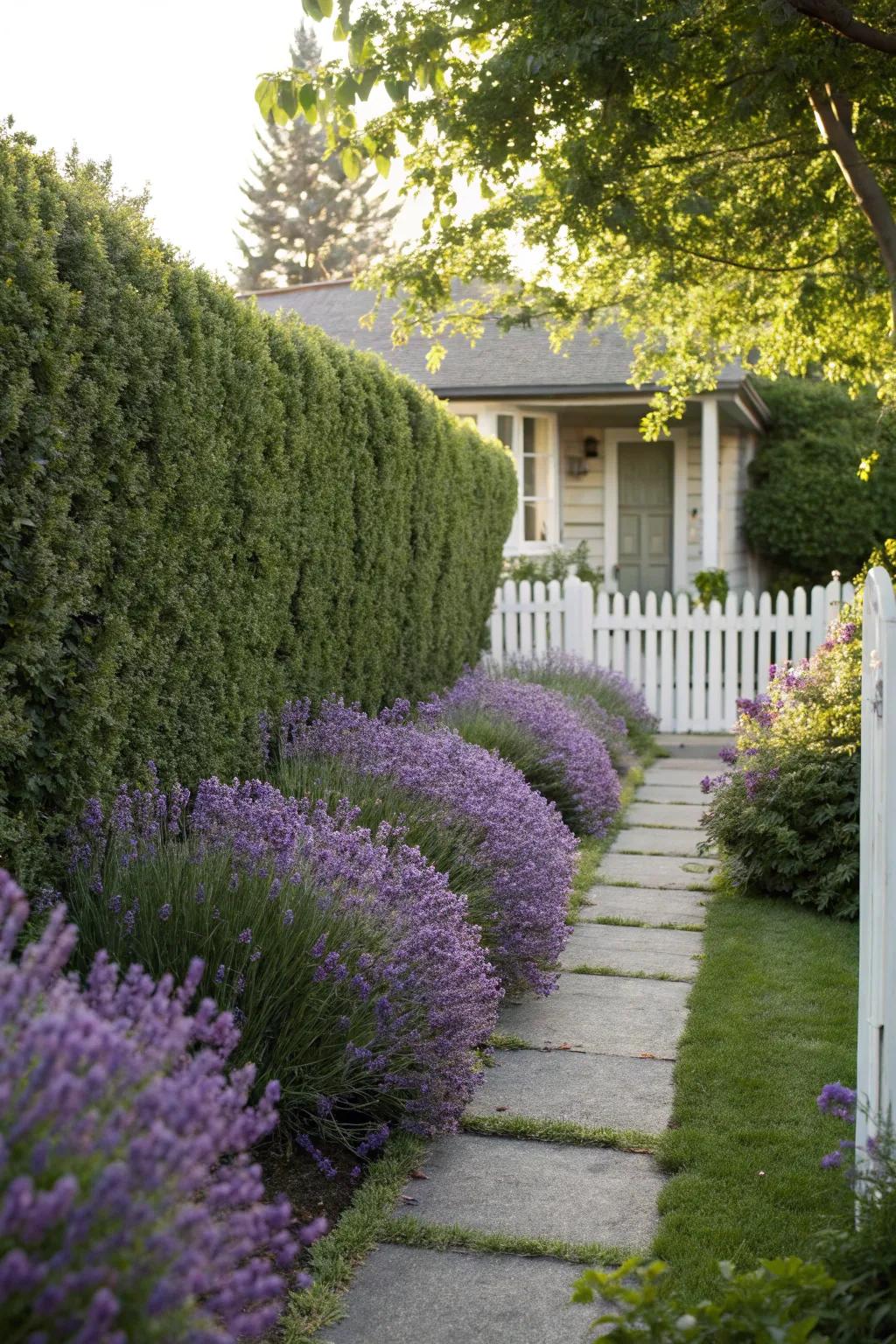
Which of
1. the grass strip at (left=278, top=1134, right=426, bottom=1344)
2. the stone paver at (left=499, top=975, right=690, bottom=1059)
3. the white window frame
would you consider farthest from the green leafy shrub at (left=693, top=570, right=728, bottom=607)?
the grass strip at (left=278, top=1134, right=426, bottom=1344)

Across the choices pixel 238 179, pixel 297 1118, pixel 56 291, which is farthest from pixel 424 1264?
→ pixel 238 179

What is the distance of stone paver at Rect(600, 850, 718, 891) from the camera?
280 inches

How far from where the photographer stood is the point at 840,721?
669 cm

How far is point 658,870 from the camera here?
740cm

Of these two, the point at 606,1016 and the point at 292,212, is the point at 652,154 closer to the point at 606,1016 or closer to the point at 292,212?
the point at 606,1016

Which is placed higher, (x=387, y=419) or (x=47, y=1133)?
(x=387, y=419)

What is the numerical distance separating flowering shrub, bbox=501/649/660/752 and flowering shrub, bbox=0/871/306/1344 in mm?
8784

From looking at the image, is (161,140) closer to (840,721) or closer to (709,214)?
(709,214)

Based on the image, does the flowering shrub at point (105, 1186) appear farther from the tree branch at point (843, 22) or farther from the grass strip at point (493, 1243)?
the tree branch at point (843, 22)

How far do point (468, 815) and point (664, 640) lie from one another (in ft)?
25.7

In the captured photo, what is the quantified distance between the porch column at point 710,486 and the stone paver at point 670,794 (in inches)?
256

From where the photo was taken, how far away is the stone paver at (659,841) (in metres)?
7.89

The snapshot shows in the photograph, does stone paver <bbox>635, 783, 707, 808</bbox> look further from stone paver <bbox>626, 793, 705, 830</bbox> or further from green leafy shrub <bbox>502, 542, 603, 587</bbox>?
green leafy shrub <bbox>502, 542, 603, 587</bbox>

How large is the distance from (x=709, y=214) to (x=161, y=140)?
23.3m
